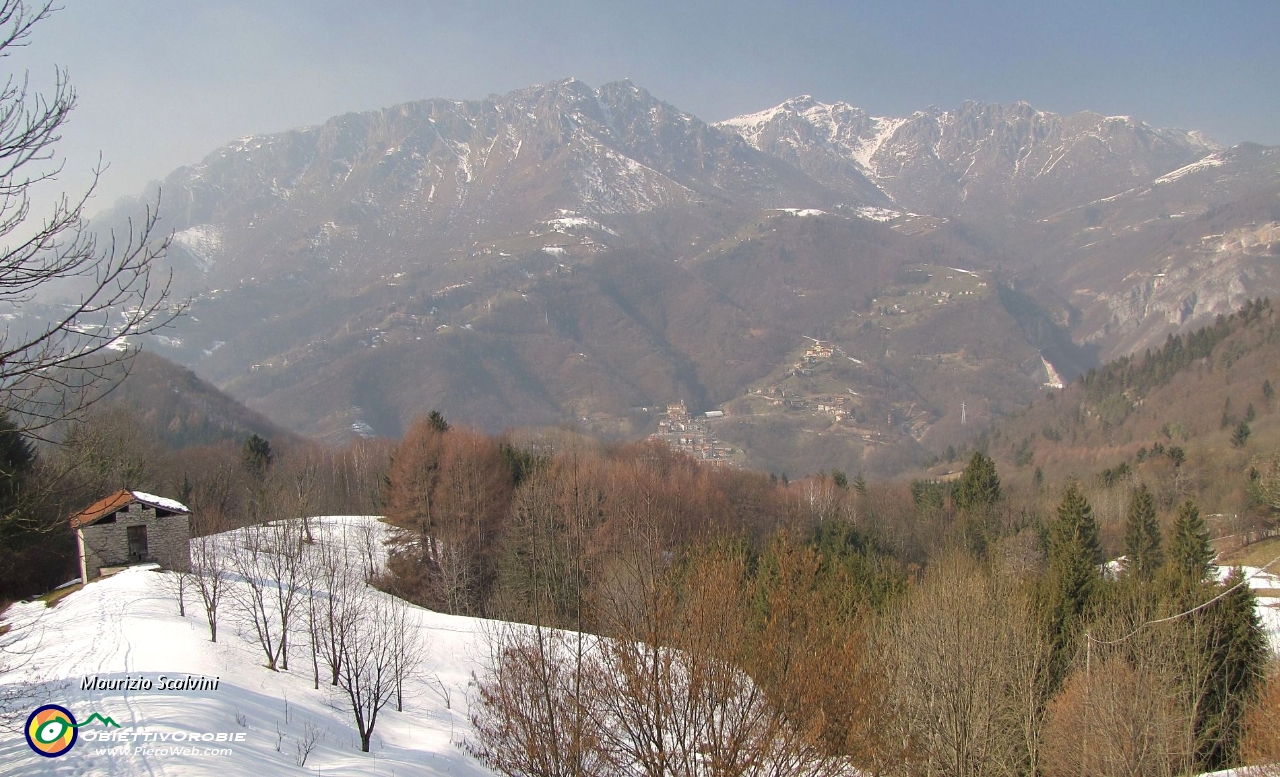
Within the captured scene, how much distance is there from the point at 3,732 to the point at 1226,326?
173 metres

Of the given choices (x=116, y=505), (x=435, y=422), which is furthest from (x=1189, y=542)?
(x=116, y=505)

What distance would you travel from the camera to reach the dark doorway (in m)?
37.9

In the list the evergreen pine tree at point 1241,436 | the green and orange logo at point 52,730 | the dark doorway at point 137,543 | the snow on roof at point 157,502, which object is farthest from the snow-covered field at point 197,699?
the evergreen pine tree at point 1241,436

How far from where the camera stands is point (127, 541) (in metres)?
37.7

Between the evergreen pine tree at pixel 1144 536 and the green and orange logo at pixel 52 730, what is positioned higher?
the evergreen pine tree at pixel 1144 536

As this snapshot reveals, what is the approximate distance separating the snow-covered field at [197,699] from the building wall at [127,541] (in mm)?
1884

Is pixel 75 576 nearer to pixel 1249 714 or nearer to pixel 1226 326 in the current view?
pixel 1249 714

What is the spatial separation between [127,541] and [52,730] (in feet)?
83.4

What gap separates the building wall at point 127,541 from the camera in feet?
122

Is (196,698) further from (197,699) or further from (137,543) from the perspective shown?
(137,543)

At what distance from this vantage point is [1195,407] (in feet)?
405

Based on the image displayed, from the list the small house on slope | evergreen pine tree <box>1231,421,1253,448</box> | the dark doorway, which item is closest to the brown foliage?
the small house on slope

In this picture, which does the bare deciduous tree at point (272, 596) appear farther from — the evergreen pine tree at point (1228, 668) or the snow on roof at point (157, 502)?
the evergreen pine tree at point (1228, 668)

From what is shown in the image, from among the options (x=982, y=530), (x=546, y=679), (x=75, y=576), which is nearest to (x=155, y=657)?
(x=546, y=679)
